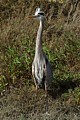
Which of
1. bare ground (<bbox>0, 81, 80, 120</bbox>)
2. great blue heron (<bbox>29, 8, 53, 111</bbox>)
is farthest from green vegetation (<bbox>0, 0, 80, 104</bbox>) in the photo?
great blue heron (<bbox>29, 8, 53, 111</bbox>)

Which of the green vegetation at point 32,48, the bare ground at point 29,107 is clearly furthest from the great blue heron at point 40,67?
the green vegetation at point 32,48

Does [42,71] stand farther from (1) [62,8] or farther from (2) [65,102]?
(1) [62,8]

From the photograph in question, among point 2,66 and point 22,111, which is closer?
point 22,111

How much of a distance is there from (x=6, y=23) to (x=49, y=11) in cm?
110

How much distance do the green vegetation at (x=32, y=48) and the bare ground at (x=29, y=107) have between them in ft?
0.56

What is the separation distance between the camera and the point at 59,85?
6.45 m

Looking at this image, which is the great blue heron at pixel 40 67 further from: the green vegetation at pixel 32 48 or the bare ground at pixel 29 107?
the green vegetation at pixel 32 48

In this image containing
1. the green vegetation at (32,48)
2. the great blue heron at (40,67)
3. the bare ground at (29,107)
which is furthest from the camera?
the green vegetation at (32,48)

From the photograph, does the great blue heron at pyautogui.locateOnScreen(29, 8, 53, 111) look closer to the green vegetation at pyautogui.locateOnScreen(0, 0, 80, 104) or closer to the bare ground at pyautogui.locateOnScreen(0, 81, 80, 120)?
the bare ground at pyautogui.locateOnScreen(0, 81, 80, 120)

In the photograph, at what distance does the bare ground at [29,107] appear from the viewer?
5.65m

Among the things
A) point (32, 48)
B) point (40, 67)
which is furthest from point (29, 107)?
point (32, 48)

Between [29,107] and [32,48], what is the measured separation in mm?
1317

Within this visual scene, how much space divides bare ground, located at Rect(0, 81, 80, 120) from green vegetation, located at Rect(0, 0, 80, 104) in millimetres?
170

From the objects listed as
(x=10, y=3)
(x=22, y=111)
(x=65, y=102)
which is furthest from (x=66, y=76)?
(x=10, y=3)
